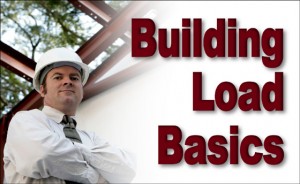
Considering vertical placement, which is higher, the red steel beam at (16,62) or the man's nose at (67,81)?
the red steel beam at (16,62)

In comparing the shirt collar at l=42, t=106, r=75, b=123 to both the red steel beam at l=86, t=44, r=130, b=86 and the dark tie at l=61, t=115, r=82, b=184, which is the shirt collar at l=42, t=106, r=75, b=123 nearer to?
the dark tie at l=61, t=115, r=82, b=184

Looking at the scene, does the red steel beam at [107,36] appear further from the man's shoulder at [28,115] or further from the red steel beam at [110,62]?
the man's shoulder at [28,115]

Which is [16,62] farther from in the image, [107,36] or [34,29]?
[34,29]

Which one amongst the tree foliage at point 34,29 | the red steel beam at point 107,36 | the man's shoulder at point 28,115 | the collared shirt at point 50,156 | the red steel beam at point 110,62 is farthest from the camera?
the tree foliage at point 34,29

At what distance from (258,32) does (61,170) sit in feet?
8.96

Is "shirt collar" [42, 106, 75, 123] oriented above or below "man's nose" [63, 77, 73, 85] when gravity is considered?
below

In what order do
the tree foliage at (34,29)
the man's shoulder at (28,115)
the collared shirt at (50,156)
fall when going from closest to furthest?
the collared shirt at (50,156)
the man's shoulder at (28,115)
the tree foliage at (34,29)

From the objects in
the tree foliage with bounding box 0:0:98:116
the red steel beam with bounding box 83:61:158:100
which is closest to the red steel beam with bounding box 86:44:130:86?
the red steel beam with bounding box 83:61:158:100

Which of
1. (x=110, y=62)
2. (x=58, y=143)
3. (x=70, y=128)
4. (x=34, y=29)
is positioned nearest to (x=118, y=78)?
(x=110, y=62)

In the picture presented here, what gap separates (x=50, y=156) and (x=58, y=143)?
0.04 m

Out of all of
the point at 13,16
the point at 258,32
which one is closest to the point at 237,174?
the point at 258,32

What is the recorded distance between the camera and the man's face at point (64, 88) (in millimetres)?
1815

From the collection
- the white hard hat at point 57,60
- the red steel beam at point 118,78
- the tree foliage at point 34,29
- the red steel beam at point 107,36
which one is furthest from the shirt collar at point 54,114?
the tree foliage at point 34,29

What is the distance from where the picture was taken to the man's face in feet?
5.96
